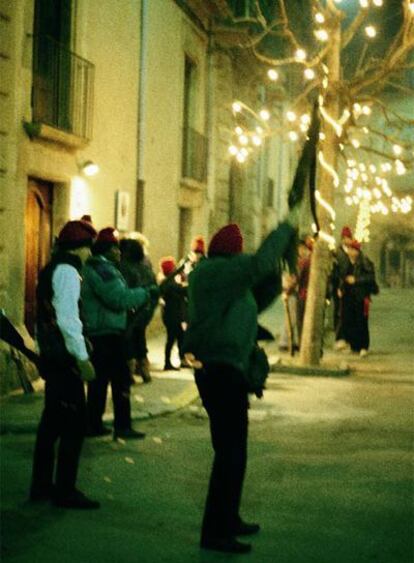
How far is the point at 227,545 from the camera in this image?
5.11 metres

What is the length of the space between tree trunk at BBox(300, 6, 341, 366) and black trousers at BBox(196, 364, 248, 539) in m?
7.97

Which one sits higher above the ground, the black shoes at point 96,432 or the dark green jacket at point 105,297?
the dark green jacket at point 105,297

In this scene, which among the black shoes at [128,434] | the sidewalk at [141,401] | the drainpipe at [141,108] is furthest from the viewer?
the drainpipe at [141,108]

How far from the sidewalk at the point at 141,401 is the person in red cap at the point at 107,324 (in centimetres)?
73

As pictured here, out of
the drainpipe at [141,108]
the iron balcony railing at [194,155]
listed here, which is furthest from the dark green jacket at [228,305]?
the iron balcony railing at [194,155]

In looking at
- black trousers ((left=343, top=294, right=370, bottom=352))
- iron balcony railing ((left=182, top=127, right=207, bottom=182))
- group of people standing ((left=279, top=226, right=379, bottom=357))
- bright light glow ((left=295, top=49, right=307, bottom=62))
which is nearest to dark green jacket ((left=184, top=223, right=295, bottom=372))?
bright light glow ((left=295, top=49, right=307, bottom=62))

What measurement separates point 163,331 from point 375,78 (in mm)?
6928

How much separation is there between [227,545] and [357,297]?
10483 millimetres

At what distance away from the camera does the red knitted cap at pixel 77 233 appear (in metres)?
6.04

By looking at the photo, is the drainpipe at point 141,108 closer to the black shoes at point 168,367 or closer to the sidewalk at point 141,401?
the black shoes at point 168,367

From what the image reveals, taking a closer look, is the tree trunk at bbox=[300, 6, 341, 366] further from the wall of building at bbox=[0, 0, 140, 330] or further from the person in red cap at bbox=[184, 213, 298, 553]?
the person in red cap at bbox=[184, 213, 298, 553]

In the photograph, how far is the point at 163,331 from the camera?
59.6ft

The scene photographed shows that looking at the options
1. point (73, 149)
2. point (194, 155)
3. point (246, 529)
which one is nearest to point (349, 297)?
point (73, 149)

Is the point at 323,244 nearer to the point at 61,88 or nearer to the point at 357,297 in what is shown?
the point at 357,297
